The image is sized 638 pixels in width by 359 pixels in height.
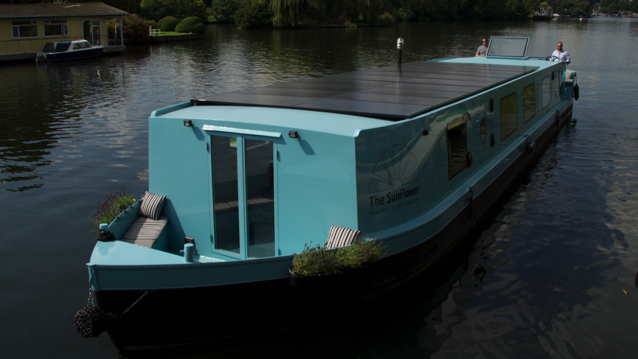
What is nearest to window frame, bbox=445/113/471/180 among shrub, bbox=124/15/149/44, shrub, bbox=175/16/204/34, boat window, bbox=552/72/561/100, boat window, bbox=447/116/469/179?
boat window, bbox=447/116/469/179

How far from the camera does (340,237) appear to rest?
8.31m

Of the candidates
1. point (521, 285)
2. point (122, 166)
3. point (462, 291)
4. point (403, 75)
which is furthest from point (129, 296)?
point (122, 166)

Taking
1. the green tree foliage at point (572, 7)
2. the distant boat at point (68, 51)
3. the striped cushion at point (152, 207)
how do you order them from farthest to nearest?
the green tree foliage at point (572, 7)
the distant boat at point (68, 51)
the striped cushion at point (152, 207)

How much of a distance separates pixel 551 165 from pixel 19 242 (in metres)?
13.9

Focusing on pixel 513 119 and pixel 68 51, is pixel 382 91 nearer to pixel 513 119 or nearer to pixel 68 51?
pixel 513 119

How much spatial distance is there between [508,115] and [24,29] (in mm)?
40645

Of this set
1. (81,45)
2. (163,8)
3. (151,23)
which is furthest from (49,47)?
(163,8)

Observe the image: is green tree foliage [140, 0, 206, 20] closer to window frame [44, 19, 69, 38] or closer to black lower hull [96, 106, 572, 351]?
window frame [44, 19, 69, 38]

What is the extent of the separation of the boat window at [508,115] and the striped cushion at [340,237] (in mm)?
7320

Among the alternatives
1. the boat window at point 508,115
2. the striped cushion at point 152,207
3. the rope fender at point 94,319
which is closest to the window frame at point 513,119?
the boat window at point 508,115

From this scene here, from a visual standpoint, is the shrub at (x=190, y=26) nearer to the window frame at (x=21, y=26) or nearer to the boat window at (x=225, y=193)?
the window frame at (x=21, y=26)

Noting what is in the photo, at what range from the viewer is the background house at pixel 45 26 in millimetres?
44006

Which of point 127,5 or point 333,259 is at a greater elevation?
point 127,5

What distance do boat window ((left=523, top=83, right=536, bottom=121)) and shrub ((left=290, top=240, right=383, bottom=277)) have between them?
32.9ft
